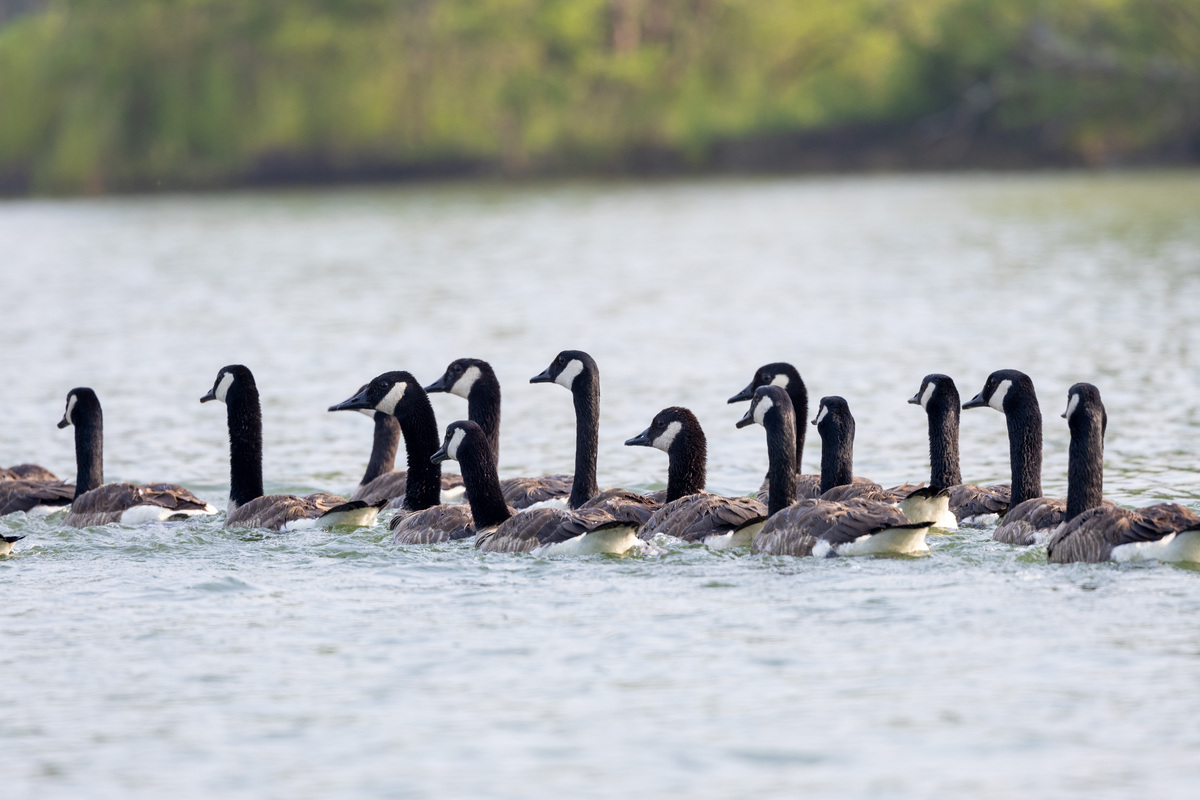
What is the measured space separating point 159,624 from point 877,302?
19.4 m

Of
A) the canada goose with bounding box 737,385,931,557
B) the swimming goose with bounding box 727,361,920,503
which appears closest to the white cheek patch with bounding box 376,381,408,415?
the swimming goose with bounding box 727,361,920,503

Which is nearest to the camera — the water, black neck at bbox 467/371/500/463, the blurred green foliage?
the water

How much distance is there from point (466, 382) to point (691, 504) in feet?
10.5

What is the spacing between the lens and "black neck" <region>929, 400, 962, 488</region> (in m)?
12.1

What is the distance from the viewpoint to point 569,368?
516 inches

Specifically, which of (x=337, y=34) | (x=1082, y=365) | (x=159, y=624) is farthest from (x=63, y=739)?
(x=337, y=34)

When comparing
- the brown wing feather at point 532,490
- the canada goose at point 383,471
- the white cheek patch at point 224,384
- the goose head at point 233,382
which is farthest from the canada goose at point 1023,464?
the white cheek patch at point 224,384

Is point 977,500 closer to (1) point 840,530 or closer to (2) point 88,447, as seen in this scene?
(1) point 840,530

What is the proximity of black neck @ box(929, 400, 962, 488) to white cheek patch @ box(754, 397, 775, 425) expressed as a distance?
3.97 ft

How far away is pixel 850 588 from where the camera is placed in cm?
977

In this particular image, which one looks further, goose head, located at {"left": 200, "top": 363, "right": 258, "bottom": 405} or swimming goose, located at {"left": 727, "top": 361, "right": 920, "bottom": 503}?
goose head, located at {"left": 200, "top": 363, "right": 258, "bottom": 405}

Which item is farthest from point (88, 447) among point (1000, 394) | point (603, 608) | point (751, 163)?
point (751, 163)

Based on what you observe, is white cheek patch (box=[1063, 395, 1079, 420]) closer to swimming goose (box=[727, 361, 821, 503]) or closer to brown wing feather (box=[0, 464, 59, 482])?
swimming goose (box=[727, 361, 821, 503])

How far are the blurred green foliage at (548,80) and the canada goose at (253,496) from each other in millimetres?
42471
